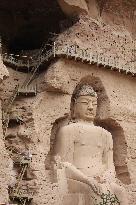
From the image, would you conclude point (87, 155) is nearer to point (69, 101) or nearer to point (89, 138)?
point (89, 138)

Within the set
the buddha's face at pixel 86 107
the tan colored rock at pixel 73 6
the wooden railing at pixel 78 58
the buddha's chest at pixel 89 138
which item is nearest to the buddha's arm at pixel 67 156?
the buddha's chest at pixel 89 138

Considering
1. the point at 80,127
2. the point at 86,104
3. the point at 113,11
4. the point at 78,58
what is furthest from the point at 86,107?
the point at 113,11

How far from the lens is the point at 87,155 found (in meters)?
11.2

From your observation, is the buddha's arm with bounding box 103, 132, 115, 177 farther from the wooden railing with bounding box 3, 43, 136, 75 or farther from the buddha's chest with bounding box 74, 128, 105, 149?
the wooden railing with bounding box 3, 43, 136, 75

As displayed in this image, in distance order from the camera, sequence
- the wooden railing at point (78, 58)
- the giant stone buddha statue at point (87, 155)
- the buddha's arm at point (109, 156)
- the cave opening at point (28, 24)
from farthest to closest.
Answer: the cave opening at point (28, 24) → the wooden railing at point (78, 58) → the buddha's arm at point (109, 156) → the giant stone buddha statue at point (87, 155)

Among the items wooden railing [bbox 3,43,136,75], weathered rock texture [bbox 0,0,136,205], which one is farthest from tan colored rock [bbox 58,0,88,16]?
wooden railing [bbox 3,43,136,75]

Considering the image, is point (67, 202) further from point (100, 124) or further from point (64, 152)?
point (100, 124)

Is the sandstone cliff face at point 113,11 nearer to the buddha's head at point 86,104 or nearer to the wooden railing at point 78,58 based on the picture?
the wooden railing at point 78,58

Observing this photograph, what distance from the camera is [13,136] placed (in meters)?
11.2

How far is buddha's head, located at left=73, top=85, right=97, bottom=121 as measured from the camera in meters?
11.7

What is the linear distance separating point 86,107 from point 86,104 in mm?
62

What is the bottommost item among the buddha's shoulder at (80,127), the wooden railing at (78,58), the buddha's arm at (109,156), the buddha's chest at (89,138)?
the buddha's arm at (109,156)

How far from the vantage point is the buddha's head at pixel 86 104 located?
11.7 metres

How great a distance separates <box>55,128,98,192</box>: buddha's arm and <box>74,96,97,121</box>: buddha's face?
566 millimetres
